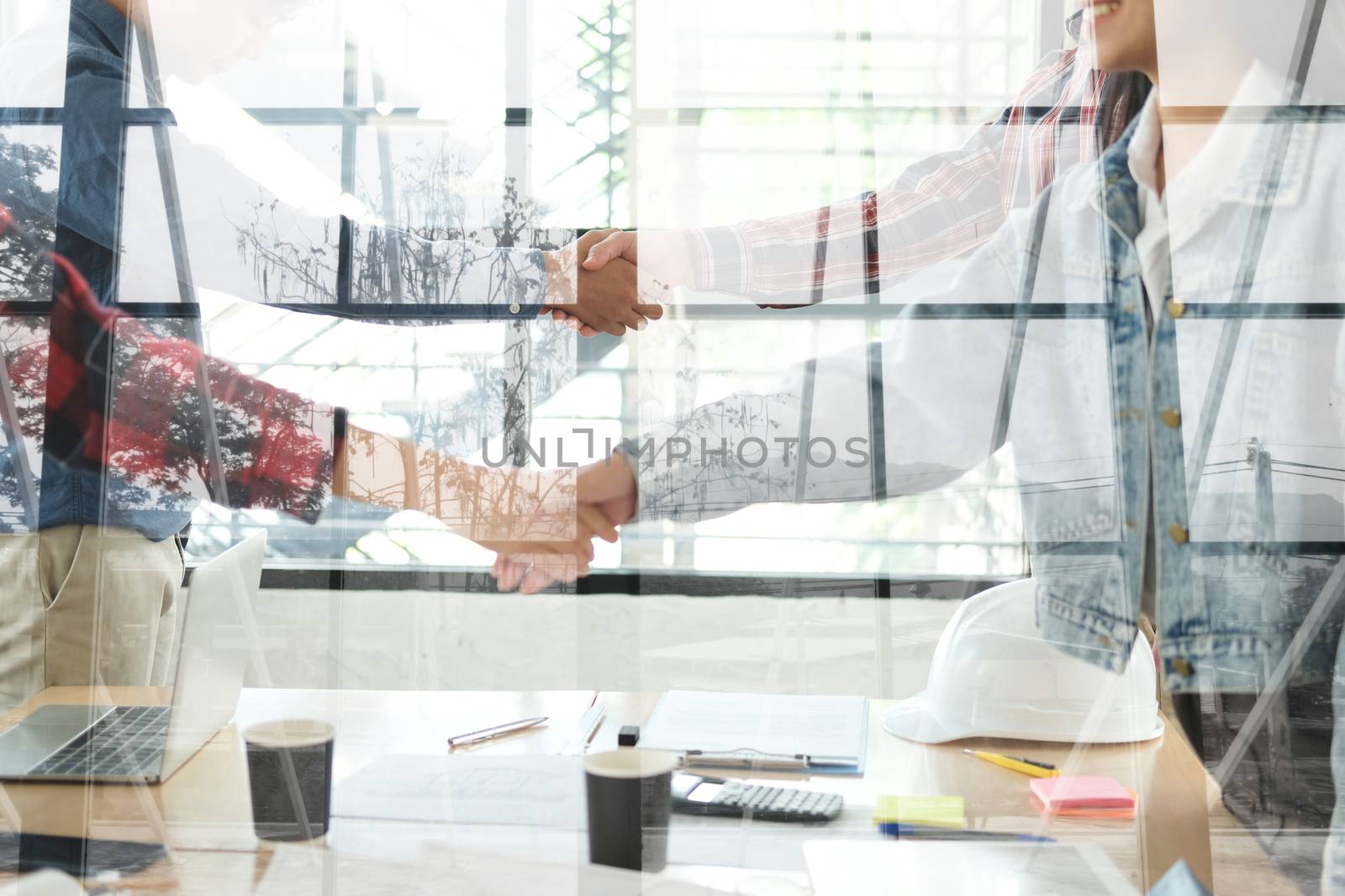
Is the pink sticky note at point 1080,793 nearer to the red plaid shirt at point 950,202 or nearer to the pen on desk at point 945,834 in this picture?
the pen on desk at point 945,834

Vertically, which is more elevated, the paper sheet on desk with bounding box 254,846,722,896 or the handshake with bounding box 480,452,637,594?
the handshake with bounding box 480,452,637,594

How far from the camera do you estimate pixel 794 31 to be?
0.72m

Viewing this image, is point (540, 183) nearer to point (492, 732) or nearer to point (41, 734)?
point (492, 732)

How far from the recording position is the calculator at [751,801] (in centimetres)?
65

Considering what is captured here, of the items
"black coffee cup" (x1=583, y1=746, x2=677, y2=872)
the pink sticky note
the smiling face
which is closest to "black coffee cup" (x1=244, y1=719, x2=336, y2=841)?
"black coffee cup" (x1=583, y1=746, x2=677, y2=872)

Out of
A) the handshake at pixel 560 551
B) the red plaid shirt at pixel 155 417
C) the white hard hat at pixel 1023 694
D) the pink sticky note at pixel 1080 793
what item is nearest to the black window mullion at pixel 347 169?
the red plaid shirt at pixel 155 417

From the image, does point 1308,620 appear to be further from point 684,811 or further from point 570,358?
point 570,358

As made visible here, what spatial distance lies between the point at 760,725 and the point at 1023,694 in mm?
212

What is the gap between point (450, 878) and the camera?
24.7 inches

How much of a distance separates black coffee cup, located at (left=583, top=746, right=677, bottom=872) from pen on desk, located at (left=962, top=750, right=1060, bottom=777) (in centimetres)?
25

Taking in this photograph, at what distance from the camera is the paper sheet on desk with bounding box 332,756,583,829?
68 cm

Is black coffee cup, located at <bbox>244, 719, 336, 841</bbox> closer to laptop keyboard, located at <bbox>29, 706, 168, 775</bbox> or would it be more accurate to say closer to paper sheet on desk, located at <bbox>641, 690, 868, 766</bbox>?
laptop keyboard, located at <bbox>29, 706, 168, 775</bbox>

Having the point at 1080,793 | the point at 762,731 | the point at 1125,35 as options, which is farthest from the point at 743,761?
the point at 1125,35

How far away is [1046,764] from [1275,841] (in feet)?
0.56
